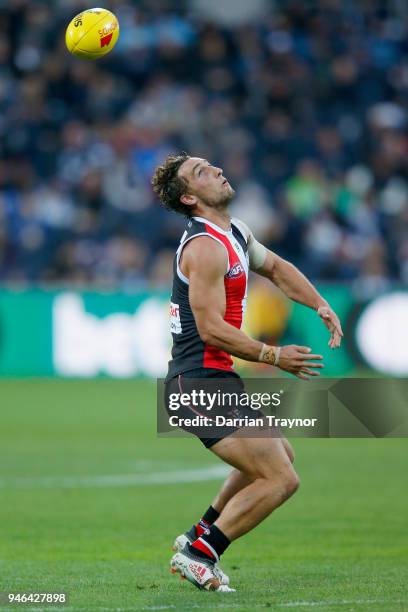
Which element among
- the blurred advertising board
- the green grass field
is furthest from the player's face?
the blurred advertising board

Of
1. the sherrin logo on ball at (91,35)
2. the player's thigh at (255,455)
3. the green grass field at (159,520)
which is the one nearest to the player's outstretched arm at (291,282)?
the player's thigh at (255,455)

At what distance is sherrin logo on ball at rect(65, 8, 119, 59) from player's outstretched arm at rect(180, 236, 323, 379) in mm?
2390

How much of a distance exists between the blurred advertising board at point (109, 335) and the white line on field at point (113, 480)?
8135 mm

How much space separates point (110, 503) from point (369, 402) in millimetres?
3584

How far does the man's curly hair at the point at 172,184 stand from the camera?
24.8 ft

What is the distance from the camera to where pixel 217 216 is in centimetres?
751

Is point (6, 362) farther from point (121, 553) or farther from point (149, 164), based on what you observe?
point (121, 553)

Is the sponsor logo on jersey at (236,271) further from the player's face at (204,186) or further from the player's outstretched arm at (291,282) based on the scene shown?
the player's outstretched arm at (291,282)

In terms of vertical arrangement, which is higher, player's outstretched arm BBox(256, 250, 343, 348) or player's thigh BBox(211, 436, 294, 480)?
player's outstretched arm BBox(256, 250, 343, 348)

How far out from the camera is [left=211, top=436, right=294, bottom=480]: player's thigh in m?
7.09

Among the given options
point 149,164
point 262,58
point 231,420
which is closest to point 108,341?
point 149,164

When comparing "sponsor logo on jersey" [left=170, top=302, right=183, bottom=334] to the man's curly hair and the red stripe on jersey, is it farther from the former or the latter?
the man's curly hair

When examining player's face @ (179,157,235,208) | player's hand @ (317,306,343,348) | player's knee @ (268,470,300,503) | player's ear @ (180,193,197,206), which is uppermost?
player's face @ (179,157,235,208)

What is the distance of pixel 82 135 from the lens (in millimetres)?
23562
